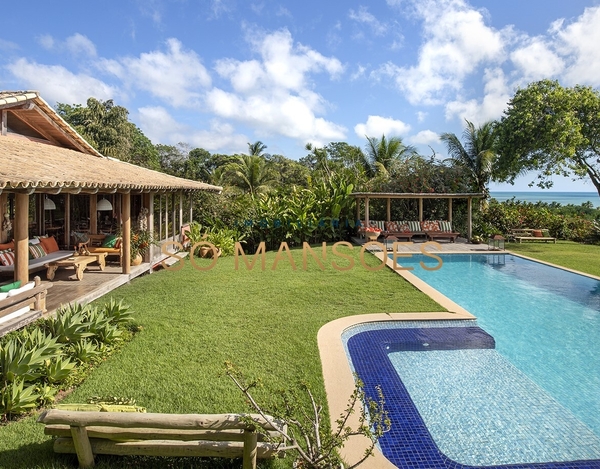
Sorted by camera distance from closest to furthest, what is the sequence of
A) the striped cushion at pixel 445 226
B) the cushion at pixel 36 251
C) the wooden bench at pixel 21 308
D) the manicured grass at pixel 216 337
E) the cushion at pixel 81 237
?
the manicured grass at pixel 216 337 → the wooden bench at pixel 21 308 → the cushion at pixel 36 251 → the cushion at pixel 81 237 → the striped cushion at pixel 445 226

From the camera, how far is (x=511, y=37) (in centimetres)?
2039

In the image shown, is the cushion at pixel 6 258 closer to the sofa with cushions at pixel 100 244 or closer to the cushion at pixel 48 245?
the cushion at pixel 48 245

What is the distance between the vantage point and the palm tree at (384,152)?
27188mm

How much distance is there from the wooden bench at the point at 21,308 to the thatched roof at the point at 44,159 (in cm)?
154

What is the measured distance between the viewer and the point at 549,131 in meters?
17.7

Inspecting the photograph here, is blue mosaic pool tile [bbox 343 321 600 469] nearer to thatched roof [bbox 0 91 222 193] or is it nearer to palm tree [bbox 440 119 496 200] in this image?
thatched roof [bbox 0 91 222 193]

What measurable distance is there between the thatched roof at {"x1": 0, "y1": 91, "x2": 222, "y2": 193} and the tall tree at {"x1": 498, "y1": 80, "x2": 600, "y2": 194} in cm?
1429

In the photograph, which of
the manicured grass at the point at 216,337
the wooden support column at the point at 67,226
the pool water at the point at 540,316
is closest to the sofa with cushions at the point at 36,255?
→ the manicured grass at the point at 216,337

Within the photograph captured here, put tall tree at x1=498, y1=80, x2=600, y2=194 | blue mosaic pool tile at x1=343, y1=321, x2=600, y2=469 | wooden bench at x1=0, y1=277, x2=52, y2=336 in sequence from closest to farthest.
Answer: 1. blue mosaic pool tile at x1=343, y1=321, x2=600, y2=469
2. wooden bench at x1=0, y1=277, x2=52, y2=336
3. tall tree at x1=498, y1=80, x2=600, y2=194

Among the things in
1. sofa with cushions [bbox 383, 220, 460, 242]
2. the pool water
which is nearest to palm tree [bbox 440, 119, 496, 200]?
sofa with cushions [bbox 383, 220, 460, 242]

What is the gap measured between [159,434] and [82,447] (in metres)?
0.72

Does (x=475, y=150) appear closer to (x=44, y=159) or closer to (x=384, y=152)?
(x=384, y=152)

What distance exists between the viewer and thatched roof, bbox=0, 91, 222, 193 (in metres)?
6.51

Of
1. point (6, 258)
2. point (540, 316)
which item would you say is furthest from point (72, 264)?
point (540, 316)
